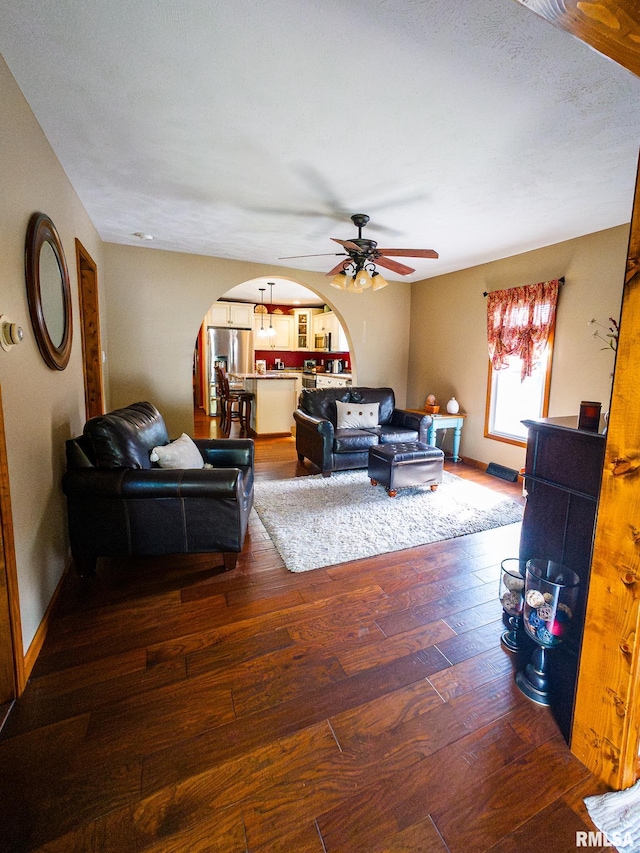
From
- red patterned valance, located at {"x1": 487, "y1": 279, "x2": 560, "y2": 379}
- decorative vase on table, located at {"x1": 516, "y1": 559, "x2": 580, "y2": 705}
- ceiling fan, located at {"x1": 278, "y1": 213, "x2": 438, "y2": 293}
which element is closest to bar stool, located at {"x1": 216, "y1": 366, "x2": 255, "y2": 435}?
ceiling fan, located at {"x1": 278, "y1": 213, "x2": 438, "y2": 293}

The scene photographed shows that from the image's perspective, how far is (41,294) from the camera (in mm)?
1916

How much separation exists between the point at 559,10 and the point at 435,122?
1262mm

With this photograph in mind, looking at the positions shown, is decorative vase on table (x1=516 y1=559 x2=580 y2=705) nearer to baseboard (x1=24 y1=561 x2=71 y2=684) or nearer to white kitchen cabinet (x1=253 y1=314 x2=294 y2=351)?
baseboard (x1=24 y1=561 x2=71 y2=684)

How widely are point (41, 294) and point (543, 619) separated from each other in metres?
2.79

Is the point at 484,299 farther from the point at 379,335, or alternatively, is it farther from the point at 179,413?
the point at 179,413

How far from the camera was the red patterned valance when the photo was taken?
3861 millimetres

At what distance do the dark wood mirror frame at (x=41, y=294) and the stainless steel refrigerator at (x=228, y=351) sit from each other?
19.0 feet

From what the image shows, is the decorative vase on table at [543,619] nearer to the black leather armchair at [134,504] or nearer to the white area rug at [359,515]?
the white area rug at [359,515]

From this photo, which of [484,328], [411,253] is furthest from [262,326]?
[411,253]

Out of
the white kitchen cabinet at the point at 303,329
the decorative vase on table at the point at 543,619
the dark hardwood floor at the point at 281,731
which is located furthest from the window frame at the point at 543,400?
the white kitchen cabinet at the point at 303,329

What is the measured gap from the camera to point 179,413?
186 inches

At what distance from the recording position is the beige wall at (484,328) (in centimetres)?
346

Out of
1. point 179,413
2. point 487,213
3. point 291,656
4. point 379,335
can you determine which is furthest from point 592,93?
point 179,413

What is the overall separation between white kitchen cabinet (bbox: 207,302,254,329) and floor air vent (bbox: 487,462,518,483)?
6064mm
